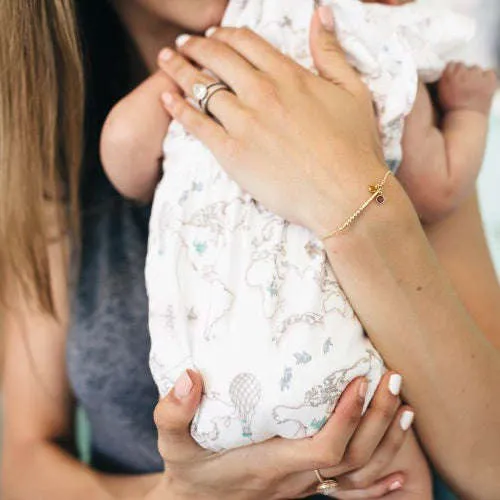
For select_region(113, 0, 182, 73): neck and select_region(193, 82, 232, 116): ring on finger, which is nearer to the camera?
select_region(193, 82, 232, 116): ring on finger

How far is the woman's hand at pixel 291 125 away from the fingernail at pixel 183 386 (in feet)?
0.66

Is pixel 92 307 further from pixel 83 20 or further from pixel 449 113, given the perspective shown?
pixel 449 113

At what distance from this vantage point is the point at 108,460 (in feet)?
3.32

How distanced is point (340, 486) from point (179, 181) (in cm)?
40

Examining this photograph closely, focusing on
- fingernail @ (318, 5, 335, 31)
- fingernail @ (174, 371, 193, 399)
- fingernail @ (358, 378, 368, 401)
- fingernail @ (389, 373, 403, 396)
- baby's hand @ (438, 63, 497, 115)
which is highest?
fingernail @ (318, 5, 335, 31)

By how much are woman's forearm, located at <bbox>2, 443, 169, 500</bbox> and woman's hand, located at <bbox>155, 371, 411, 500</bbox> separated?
0.18 m

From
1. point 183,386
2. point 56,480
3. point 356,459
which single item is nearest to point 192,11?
point 183,386

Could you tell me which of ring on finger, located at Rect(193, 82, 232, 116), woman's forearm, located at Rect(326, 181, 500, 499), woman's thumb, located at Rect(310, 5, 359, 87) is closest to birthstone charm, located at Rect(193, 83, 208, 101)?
ring on finger, located at Rect(193, 82, 232, 116)

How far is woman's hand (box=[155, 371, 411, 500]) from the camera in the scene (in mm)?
639

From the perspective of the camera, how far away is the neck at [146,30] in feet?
3.05

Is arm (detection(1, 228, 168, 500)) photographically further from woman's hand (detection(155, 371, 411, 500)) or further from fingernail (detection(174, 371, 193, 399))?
fingernail (detection(174, 371, 193, 399))

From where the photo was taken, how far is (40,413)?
1034mm

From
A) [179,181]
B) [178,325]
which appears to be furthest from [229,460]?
[179,181]

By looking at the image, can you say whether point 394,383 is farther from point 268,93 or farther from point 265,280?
point 268,93
